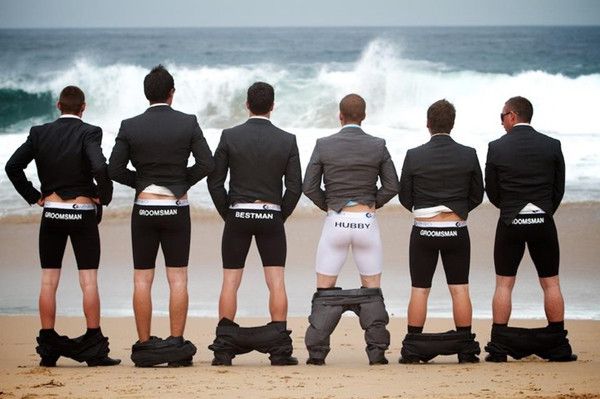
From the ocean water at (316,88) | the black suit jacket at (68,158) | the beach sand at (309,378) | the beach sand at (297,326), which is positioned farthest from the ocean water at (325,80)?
the black suit jacket at (68,158)

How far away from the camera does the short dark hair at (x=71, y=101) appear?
816 cm

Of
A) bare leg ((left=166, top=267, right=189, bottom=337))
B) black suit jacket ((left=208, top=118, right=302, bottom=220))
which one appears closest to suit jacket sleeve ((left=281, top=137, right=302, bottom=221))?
black suit jacket ((left=208, top=118, right=302, bottom=220))

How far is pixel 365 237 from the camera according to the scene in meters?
8.10

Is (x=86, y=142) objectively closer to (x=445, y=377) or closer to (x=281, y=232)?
(x=281, y=232)

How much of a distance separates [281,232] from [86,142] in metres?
1.49

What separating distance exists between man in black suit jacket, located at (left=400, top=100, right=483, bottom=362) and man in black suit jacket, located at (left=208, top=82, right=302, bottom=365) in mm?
867

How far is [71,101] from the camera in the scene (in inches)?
321

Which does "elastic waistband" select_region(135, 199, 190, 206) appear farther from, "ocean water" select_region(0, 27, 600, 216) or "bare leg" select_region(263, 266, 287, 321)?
"ocean water" select_region(0, 27, 600, 216)

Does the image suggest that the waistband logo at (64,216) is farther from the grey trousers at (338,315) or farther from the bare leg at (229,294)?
the grey trousers at (338,315)

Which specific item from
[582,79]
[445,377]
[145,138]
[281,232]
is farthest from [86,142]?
[582,79]

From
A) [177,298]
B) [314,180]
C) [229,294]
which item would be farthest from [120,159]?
[314,180]

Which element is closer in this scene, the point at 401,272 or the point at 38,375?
the point at 38,375

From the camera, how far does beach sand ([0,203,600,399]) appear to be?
7.04m

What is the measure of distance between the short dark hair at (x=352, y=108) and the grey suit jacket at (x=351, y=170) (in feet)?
0.26
